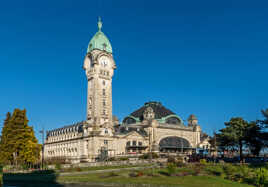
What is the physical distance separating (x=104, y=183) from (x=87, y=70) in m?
80.6

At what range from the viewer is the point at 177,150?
119500mm

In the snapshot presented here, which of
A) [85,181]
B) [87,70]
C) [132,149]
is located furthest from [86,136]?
[85,181]

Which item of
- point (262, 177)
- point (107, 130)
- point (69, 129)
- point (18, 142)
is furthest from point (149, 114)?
point (262, 177)

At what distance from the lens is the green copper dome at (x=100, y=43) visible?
366ft

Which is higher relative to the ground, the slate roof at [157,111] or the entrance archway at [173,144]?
the slate roof at [157,111]

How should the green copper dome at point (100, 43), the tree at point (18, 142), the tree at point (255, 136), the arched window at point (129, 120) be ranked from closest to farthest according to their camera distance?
the tree at point (18, 142) → the tree at point (255, 136) → the green copper dome at point (100, 43) → the arched window at point (129, 120)

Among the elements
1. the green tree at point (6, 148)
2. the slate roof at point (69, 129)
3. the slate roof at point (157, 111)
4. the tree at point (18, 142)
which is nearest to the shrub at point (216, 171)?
the tree at point (18, 142)

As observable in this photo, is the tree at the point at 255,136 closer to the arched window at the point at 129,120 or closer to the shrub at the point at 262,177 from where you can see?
the shrub at the point at 262,177

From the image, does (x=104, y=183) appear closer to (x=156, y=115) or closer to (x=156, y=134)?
(x=156, y=134)

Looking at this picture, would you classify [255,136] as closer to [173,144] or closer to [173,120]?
[173,144]

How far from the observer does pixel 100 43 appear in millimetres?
112188

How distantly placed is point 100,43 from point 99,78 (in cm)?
1301

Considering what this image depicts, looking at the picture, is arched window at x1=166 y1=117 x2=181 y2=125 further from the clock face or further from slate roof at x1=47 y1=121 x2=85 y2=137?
slate roof at x1=47 y1=121 x2=85 y2=137

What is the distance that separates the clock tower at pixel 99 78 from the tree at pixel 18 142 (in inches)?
→ 1285
